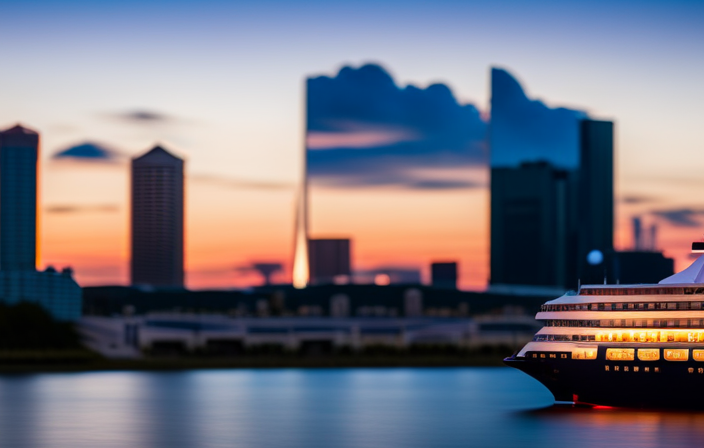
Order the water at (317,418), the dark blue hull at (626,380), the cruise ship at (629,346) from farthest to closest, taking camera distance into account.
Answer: the cruise ship at (629,346)
the dark blue hull at (626,380)
the water at (317,418)

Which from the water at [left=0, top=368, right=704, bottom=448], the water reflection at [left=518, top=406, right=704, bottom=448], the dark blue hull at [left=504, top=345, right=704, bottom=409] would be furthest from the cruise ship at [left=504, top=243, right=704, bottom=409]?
the water at [left=0, top=368, right=704, bottom=448]

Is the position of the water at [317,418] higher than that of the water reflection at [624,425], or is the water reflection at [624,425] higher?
the water reflection at [624,425]

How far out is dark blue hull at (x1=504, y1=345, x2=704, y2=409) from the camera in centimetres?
10375

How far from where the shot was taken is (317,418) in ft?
349

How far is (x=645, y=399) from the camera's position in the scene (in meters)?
105

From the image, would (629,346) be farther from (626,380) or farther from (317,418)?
(317,418)

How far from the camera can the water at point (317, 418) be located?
286 feet

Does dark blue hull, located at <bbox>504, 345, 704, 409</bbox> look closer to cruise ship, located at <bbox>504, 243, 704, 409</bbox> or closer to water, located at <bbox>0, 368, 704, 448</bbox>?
cruise ship, located at <bbox>504, 243, 704, 409</bbox>

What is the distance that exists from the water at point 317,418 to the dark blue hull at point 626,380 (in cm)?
133

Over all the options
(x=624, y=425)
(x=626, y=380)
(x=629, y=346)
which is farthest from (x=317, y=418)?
(x=629, y=346)

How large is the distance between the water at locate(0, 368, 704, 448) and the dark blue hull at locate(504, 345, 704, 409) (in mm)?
1332

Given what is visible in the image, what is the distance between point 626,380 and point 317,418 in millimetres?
24372

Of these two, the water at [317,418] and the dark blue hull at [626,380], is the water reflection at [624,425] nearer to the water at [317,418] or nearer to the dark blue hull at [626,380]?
the water at [317,418]

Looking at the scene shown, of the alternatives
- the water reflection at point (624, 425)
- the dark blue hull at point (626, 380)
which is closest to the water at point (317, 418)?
the water reflection at point (624, 425)
